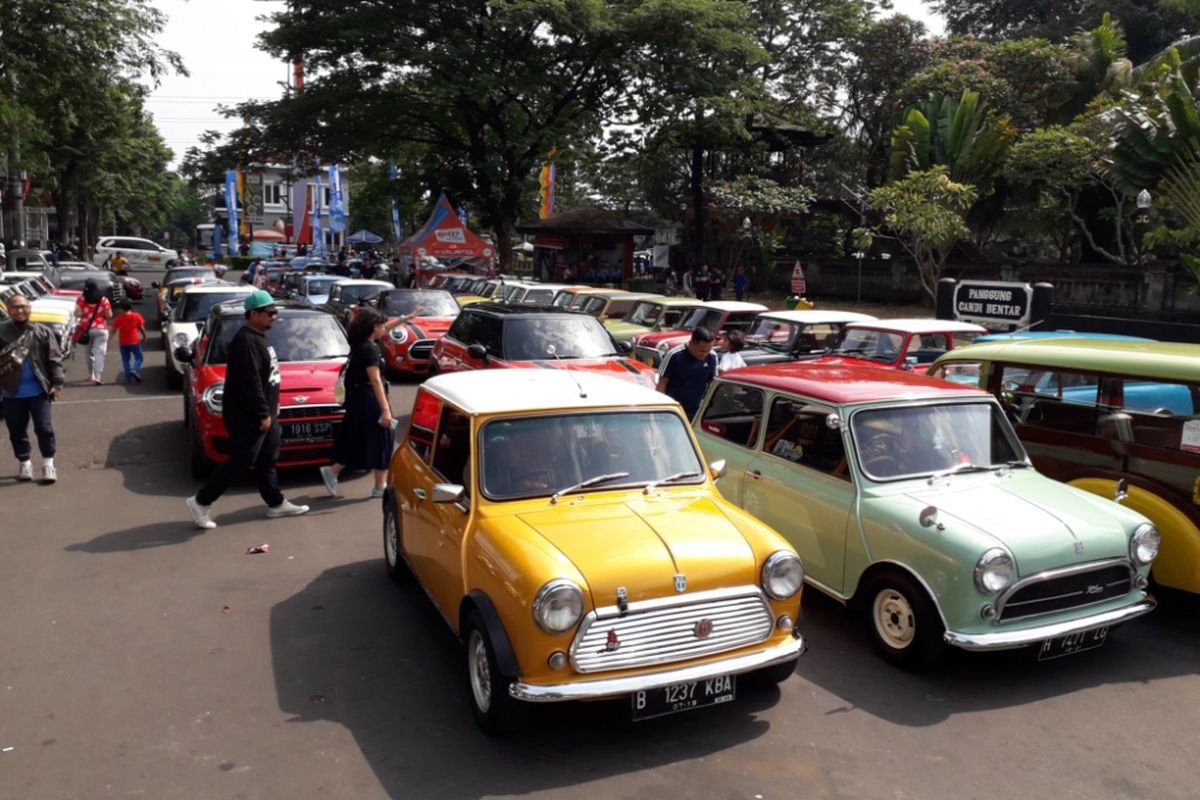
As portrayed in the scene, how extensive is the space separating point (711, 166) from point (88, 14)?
74.7 ft

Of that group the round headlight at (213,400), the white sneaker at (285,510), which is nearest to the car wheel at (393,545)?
the white sneaker at (285,510)

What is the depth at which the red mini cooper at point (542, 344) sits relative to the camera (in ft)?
36.3

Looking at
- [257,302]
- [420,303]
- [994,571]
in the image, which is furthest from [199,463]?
[420,303]

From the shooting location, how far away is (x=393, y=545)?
6.69m

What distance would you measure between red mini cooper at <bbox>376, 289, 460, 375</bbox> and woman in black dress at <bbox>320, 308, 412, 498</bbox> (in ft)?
21.6

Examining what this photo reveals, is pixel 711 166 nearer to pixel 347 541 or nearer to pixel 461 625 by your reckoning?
pixel 347 541

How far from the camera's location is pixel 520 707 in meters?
4.36

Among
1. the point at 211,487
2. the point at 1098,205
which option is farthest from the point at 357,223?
the point at 211,487

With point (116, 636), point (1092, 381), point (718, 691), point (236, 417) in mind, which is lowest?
point (116, 636)

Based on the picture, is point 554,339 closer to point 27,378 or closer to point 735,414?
point 735,414

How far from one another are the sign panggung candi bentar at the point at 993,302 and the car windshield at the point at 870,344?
2166 mm

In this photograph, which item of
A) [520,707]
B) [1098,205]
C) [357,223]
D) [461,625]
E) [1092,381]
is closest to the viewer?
[520,707]

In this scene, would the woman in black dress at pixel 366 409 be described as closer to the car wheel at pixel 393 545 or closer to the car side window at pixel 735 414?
the car wheel at pixel 393 545

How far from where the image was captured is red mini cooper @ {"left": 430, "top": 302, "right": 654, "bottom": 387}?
11.1m
